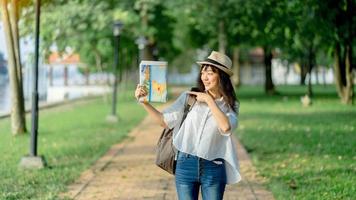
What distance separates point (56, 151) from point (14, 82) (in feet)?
10.3

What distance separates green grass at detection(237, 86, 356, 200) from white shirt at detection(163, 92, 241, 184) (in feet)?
10.6

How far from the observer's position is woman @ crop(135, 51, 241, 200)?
15.4 ft

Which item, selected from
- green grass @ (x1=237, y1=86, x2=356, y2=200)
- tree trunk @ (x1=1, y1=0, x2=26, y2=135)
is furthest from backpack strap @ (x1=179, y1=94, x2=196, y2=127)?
tree trunk @ (x1=1, y1=0, x2=26, y2=135)

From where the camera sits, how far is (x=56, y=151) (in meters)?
12.1

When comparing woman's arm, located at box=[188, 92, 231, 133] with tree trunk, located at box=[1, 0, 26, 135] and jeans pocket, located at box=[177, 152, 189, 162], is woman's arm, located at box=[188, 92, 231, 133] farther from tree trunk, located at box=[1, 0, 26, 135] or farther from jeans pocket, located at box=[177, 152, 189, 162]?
tree trunk, located at box=[1, 0, 26, 135]

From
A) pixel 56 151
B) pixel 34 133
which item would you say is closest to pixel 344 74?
pixel 56 151

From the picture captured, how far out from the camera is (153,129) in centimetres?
1777

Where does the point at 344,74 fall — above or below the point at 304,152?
above

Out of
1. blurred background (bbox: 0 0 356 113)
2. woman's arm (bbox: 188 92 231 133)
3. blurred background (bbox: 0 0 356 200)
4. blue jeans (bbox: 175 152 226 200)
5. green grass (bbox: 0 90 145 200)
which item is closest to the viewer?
woman's arm (bbox: 188 92 231 133)

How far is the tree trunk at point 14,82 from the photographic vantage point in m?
14.1

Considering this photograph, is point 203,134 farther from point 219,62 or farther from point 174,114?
point 219,62

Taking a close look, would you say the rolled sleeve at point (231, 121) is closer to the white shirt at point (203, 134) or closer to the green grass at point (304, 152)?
the white shirt at point (203, 134)

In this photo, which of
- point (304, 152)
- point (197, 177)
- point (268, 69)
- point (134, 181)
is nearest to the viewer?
point (197, 177)

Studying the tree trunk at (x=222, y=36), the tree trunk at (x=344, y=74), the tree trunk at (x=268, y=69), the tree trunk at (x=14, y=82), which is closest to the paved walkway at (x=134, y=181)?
the tree trunk at (x=14, y=82)
